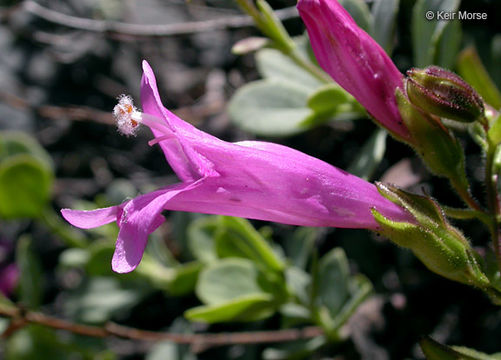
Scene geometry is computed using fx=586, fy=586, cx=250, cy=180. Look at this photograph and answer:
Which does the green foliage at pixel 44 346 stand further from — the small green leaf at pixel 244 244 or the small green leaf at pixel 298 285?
the small green leaf at pixel 298 285

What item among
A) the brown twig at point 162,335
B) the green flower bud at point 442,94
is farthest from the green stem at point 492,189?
the brown twig at point 162,335

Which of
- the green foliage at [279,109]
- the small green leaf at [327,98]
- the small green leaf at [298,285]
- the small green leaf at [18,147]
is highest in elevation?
the small green leaf at [327,98]

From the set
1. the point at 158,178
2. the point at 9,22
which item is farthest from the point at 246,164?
the point at 9,22

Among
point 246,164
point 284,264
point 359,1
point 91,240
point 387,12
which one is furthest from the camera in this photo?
point 91,240

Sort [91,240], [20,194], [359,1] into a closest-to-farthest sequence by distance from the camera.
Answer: [359,1] < [20,194] < [91,240]

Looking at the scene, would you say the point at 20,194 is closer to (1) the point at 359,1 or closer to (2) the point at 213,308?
(2) the point at 213,308

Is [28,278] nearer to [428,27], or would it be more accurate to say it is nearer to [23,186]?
[23,186]
